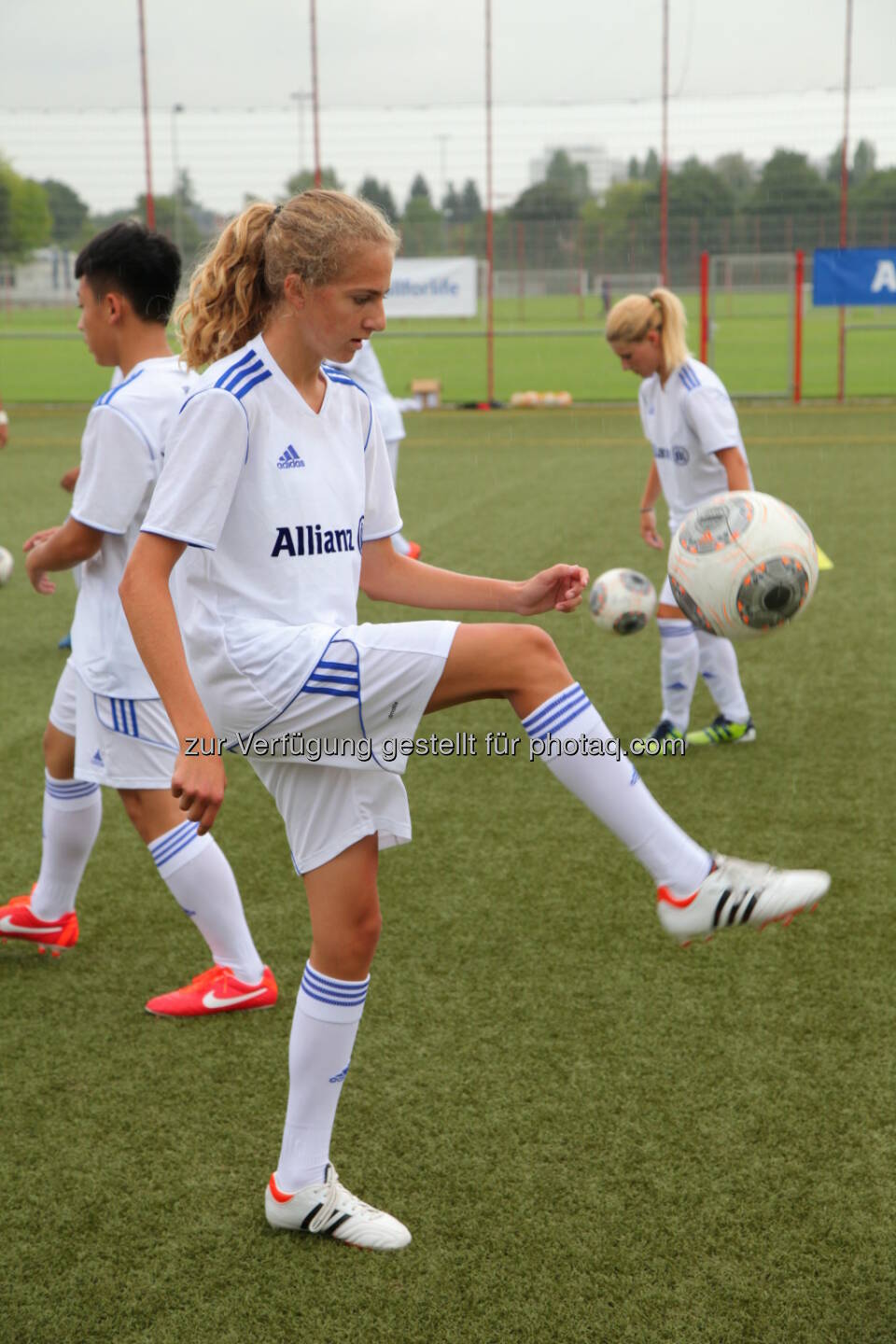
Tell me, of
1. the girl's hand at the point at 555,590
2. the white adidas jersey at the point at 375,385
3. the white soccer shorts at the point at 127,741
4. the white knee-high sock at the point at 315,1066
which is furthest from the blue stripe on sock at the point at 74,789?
the white adidas jersey at the point at 375,385

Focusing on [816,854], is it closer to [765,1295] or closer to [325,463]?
[765,1295]

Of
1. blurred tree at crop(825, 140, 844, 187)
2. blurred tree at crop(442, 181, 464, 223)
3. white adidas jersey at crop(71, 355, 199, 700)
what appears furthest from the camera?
blurred tree at crop(442, 181, 464, 223)

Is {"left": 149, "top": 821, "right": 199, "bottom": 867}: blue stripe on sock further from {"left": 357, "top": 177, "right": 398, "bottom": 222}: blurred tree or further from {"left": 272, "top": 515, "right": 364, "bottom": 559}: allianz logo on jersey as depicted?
{"left": 357, "top": 177, "right": 398, "bottom": 222}: blurred tree

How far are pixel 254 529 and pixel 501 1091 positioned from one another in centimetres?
150

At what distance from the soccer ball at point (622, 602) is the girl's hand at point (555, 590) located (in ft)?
10.8

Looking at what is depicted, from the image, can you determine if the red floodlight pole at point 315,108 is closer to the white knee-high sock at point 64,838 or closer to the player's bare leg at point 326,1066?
the white knee-high sock at point 64,838

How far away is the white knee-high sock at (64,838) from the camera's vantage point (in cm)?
375

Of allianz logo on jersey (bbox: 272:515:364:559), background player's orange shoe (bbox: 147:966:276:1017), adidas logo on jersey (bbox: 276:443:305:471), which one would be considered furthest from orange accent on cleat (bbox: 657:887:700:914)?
background player's orange shoe (bbox: 147:966:276:1017)

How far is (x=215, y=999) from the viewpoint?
350 centimetres

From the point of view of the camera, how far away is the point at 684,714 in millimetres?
5770

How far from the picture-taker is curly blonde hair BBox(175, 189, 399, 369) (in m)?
2.26

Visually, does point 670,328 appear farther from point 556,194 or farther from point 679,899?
point 556,194

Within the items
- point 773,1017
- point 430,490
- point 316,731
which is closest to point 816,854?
point 773,1017

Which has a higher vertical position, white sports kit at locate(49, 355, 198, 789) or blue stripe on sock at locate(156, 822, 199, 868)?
white sports kit at locate(49, 355, 198, 789)
